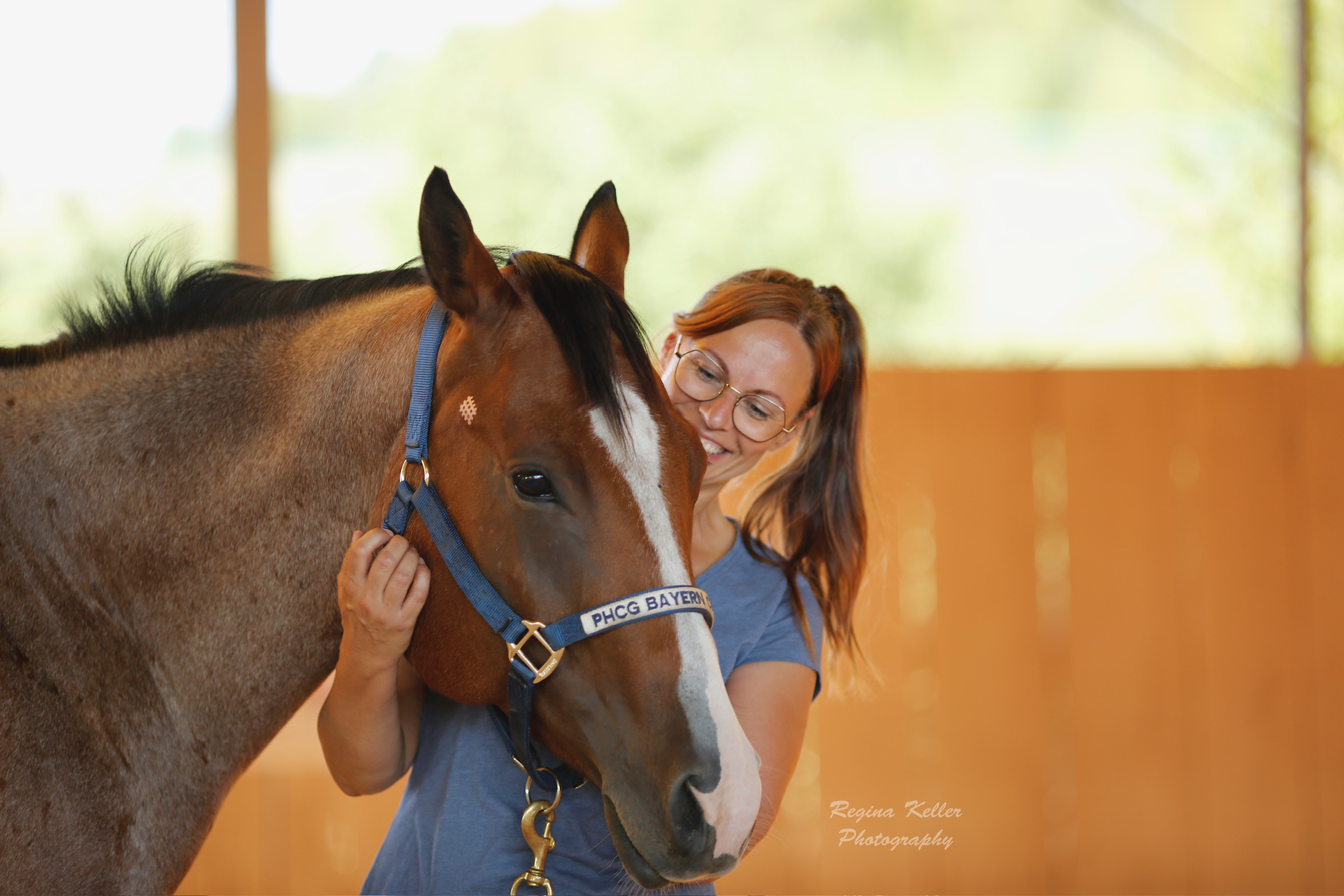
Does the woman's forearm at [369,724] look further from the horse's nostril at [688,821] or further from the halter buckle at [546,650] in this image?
the horse's nostril at [688,821]

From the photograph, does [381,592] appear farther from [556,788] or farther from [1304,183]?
[1304,183]

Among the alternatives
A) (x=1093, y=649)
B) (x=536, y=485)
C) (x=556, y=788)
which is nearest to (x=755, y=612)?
(x=556, y=788)

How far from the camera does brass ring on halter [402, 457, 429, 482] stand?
1.07 metres

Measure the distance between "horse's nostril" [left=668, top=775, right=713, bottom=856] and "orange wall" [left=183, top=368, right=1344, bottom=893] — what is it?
86.1 inches

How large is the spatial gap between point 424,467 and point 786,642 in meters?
0.66

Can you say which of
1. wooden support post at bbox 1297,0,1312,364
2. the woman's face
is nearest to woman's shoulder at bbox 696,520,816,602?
the woman's face

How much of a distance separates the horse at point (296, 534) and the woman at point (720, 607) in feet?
0.28

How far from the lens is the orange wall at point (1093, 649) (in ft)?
10.1

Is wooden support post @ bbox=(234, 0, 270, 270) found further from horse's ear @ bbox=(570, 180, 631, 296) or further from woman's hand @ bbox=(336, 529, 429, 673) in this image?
woman's hand @ bbox=(336, 529, 429, 673)

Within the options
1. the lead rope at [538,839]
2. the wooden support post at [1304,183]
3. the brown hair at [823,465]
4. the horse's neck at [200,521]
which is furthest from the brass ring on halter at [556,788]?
the wooden support post at [1304,183]

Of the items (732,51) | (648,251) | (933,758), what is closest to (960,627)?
(933,758)

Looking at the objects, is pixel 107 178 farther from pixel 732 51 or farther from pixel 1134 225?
pixel 1134 225

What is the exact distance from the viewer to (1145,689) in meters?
3.12

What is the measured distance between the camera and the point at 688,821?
93 centimetres
